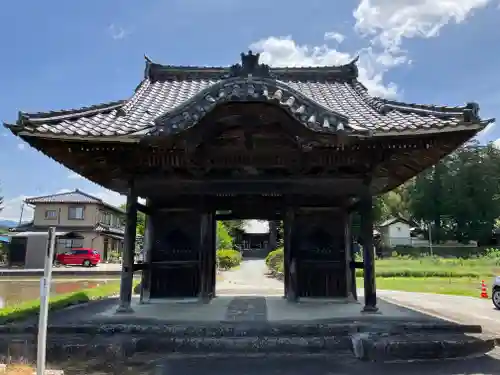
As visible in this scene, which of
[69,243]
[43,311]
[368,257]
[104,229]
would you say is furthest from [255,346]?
[104,229]

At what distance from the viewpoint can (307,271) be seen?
376 inches

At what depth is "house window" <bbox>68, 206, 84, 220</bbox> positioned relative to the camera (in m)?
45.0

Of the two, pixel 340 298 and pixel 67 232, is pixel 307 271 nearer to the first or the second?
pixel 340 298

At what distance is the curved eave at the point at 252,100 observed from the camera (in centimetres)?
668

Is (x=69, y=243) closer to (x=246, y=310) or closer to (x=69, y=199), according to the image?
(x=69, y=199)

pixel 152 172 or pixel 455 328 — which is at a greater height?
pixel 152 172

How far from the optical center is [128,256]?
8039 mm

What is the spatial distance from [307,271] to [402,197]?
58527mm

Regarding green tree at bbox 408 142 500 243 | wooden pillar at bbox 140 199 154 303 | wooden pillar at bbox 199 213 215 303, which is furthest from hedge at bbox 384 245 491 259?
wooden pillar at bbox 140 199 154 303

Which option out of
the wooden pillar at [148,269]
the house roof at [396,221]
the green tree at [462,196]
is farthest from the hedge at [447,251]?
the wooden pillar at [148,269]

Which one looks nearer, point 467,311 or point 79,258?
point 467,311

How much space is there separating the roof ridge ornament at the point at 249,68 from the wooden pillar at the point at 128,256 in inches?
125

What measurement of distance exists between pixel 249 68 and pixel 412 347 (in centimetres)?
558

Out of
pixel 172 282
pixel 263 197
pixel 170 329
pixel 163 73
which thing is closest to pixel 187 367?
pixel 170 329
